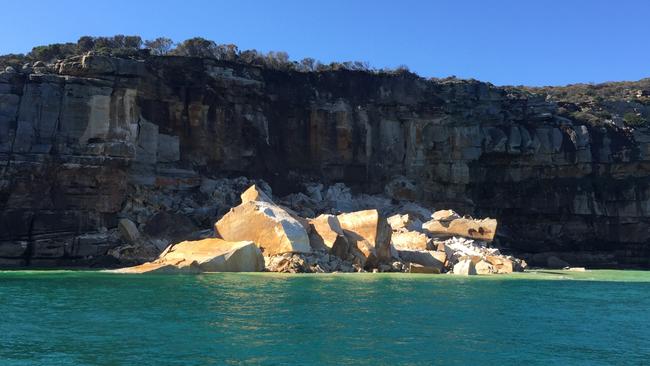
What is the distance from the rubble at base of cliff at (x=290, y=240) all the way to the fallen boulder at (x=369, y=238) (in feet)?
0.19

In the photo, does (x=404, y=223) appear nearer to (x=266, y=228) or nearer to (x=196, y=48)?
(x=266, y=228)

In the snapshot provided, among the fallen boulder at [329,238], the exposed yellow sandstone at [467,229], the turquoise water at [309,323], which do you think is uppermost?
the exposed yellow sandstone at [467,229]

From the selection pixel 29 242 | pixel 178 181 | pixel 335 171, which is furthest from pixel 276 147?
pixel 29 242

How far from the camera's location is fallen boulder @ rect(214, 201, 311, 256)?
3212cm

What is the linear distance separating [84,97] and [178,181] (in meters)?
9.13

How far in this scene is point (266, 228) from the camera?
32.8 meters

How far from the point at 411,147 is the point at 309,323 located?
42.7m

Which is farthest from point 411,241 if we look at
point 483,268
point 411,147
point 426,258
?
point 411,147

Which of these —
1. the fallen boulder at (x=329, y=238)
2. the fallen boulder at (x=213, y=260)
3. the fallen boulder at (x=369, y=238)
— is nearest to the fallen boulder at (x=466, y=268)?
the fallen boulder at (x=369, y=238)

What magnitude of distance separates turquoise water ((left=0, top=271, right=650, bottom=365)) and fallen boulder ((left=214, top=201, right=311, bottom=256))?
6.43 metres

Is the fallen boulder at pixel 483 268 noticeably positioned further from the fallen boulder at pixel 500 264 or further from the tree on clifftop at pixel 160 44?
the tree on clifftop at pixel 160 44

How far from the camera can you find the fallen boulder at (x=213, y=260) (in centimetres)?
2984

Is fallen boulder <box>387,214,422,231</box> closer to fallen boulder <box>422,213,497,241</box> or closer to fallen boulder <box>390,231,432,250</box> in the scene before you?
fallen boulder <box>422,213,497,241</box>

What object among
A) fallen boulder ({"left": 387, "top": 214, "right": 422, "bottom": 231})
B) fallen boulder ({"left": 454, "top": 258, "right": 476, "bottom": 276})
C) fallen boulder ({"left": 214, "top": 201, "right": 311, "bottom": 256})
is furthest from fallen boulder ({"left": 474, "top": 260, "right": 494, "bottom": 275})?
fallen boulder ({"left": 214, "top": 201, "right": 311, "bottom": 256})
